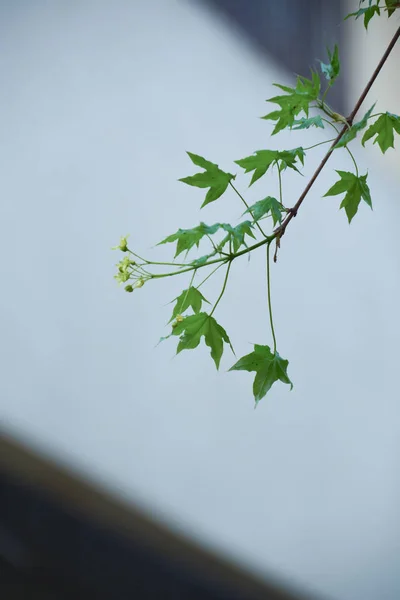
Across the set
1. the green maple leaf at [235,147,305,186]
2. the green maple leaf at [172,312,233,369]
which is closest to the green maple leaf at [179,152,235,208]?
the green maple leaf at [235,147,305,186]

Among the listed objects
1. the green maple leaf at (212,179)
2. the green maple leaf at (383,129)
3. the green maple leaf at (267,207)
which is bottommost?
the green maple leaf at (267,207)

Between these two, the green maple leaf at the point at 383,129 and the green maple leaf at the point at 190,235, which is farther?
the green maple leaf at the point at 383,129

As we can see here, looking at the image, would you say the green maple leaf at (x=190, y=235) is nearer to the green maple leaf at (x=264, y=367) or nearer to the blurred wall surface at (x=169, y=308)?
the green maple leaf at (x=264, y=367)

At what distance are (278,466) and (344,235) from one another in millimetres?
600

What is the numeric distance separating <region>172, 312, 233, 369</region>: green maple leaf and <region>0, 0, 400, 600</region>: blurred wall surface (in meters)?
0.65

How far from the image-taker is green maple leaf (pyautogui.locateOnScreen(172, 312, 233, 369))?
644mm

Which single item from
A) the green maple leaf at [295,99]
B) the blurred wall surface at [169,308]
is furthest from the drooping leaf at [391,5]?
the blurred wall surface at [169,308]

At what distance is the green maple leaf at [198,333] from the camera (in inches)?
25.4

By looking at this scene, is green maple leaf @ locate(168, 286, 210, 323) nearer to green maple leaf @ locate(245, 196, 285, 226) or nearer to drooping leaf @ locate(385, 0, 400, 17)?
green maple leaf @ locate(245, 196, 285, 226)

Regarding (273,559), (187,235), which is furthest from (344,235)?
(187,235)

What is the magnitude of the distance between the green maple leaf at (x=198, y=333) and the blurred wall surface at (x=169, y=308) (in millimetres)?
653

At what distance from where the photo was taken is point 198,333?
0.67m

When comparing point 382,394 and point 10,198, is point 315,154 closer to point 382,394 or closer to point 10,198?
point 382,394

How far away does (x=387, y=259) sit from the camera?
1.66m
